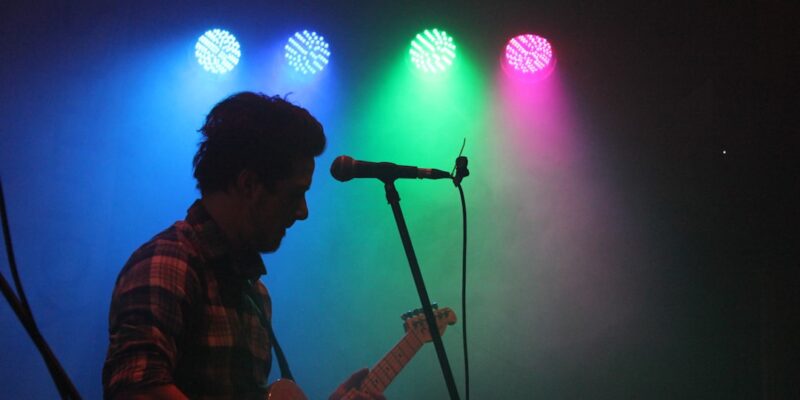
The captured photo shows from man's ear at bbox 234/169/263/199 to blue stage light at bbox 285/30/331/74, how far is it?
2.67 m

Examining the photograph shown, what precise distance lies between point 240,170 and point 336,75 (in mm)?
2720

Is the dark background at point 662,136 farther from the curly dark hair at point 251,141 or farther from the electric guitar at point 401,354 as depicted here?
the curly dark hair at point 251,141

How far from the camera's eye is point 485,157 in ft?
13.9

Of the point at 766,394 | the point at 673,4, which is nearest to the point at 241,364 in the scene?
the point at 766,394

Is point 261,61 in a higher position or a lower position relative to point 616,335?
higher

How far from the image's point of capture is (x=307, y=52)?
4102 mm

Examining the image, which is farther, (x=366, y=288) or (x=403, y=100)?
(x=403, y=100)

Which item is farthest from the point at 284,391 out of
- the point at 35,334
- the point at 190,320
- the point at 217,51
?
the point at 217,51

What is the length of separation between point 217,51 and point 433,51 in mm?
1676

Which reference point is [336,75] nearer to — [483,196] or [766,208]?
[483,196]

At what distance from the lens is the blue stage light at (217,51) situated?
3.86 m

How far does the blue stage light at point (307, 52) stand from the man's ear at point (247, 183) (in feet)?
8.76

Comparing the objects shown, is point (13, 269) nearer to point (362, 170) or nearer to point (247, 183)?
point (247, 183)

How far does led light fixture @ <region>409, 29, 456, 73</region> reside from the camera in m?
4.28
